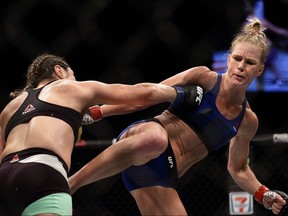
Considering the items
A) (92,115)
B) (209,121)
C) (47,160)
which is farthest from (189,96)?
(47,160)

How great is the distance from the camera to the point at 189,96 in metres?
2.04

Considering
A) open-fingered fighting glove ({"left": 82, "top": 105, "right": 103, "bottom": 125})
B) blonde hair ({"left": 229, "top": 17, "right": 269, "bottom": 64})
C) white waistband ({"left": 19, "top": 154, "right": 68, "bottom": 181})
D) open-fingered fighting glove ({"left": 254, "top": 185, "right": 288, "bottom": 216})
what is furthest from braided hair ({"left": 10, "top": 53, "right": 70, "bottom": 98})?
open-fingered fighting glove ({"left": 254, "top": 185, "right": 288, "bottom": 216})

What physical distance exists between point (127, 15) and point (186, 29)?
69 centimetres

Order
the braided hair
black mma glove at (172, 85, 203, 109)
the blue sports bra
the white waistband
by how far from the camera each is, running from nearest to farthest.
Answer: the white waistband, the braided hair, black mma glove at (172, 85, 203, 109), the blue sports bra

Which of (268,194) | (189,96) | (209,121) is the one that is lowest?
(268,194)

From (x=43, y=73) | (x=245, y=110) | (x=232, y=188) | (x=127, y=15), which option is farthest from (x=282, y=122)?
(x=43, y=73)

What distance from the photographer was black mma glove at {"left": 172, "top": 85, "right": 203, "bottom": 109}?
78.8 inches

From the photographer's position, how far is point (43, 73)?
1.89 meters

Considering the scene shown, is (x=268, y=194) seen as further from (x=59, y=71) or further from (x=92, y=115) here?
(x=59, y=71)

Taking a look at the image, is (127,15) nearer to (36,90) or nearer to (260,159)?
(260,159)

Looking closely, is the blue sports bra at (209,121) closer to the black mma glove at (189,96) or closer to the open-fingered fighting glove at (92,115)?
the black mma glove at (189,96)

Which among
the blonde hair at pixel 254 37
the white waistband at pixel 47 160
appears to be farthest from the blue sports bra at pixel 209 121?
the white waistband at pixel 47 160

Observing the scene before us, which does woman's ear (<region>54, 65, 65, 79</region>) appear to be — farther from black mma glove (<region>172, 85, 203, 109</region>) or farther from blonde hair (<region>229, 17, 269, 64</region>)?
blonde hair (<region>229, 17, 269, 64</region>)

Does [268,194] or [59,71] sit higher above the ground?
[59,71]
